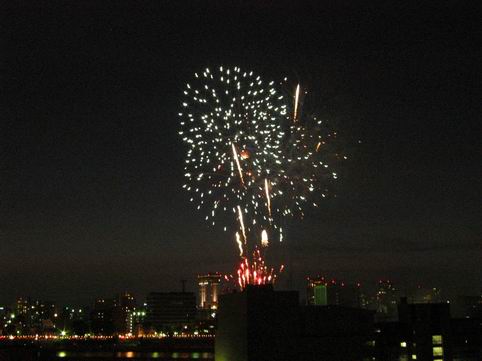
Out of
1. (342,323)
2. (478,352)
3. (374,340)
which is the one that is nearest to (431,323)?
(478,352)

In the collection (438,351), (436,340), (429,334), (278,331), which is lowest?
(438,351)

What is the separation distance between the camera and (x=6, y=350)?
59844 millimetres

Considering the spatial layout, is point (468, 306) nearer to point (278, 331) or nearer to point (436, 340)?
point (436, 340)

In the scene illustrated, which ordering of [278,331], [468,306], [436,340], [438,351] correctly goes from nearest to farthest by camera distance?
[278,331] < [438,351] < [436,340] < [468,306]

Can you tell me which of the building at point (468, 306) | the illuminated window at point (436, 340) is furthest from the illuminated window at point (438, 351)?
the building at point (468, 306)

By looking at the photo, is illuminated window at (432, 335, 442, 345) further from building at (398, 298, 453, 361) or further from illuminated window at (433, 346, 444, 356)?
illuminated window at (433, 346, 444, 356)

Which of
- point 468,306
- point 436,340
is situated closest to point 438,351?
point 436,340

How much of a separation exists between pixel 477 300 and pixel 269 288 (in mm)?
129342

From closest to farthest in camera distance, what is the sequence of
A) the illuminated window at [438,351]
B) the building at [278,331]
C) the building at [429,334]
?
the building at [278,331] < the building at [429,334] < the illuminated window at [438,351]

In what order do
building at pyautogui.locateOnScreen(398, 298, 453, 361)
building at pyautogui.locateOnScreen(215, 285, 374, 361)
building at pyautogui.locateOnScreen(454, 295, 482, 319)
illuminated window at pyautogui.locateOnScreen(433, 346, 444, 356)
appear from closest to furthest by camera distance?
building at pyautogui.locateOnScreen(215, 285, 374, 361)
building at pyautogui.locateOnScreen(398, 298, 453, 361)
illuminated window at pyautogui.locateOnScreen(433, 346, 444, 356)
building at pyautogui.locateOnScreen(454, 295, 482, 319)

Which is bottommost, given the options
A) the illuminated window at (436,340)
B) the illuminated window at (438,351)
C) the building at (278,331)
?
the illuminated window at (438,351)

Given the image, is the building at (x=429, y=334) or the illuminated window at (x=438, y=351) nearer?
the building at (x=429, y=334)

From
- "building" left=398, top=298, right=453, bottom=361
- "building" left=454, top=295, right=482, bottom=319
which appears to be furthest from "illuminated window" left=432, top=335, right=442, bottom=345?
"building" left=454, top=295, right=482, bottom=319

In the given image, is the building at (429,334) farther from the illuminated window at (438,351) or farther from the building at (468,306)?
the building at (468,306)
